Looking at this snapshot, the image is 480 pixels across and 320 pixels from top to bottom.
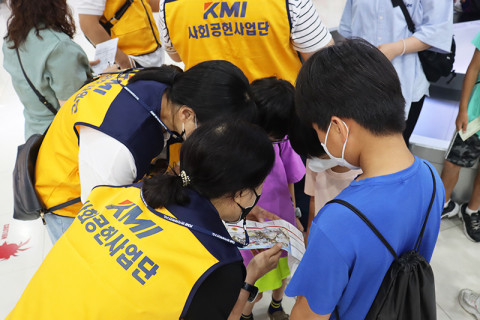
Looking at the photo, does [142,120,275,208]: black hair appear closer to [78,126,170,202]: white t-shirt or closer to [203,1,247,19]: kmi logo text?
[78,126,170,202]: white t-shirt

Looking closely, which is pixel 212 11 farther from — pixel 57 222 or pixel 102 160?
pixel 57 222

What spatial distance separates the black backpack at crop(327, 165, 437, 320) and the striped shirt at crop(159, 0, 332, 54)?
3.21 feet

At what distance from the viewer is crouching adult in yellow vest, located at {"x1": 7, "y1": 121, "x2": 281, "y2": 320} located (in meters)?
0.84

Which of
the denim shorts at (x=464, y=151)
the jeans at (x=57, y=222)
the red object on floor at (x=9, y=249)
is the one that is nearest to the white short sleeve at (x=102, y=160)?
the jeans at (x=57, y=222)

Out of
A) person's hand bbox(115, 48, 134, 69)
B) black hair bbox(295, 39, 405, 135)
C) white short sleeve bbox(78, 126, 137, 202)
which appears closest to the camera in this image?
black hair bbox(295, 39, 405, 135)

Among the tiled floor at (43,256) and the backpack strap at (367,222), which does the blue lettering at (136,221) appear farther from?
the tiled floor at (43,256)

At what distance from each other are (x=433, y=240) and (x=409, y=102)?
129 cm

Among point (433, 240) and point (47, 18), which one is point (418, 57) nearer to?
point (433, 240)

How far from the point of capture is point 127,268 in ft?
2.79

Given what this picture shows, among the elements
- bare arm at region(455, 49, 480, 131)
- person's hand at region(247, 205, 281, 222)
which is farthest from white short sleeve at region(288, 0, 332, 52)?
bare arm at region(455, 49, 480, 131)

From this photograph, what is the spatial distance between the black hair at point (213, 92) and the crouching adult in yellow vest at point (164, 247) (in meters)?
0.20

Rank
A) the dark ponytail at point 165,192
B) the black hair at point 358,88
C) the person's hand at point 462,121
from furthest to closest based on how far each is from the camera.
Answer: the person's hand at point 462,121 → the dark ponytail at point 165,192 → the black hair at point 358,88

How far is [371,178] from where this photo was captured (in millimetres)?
831

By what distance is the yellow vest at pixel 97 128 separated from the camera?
46.6 inches
